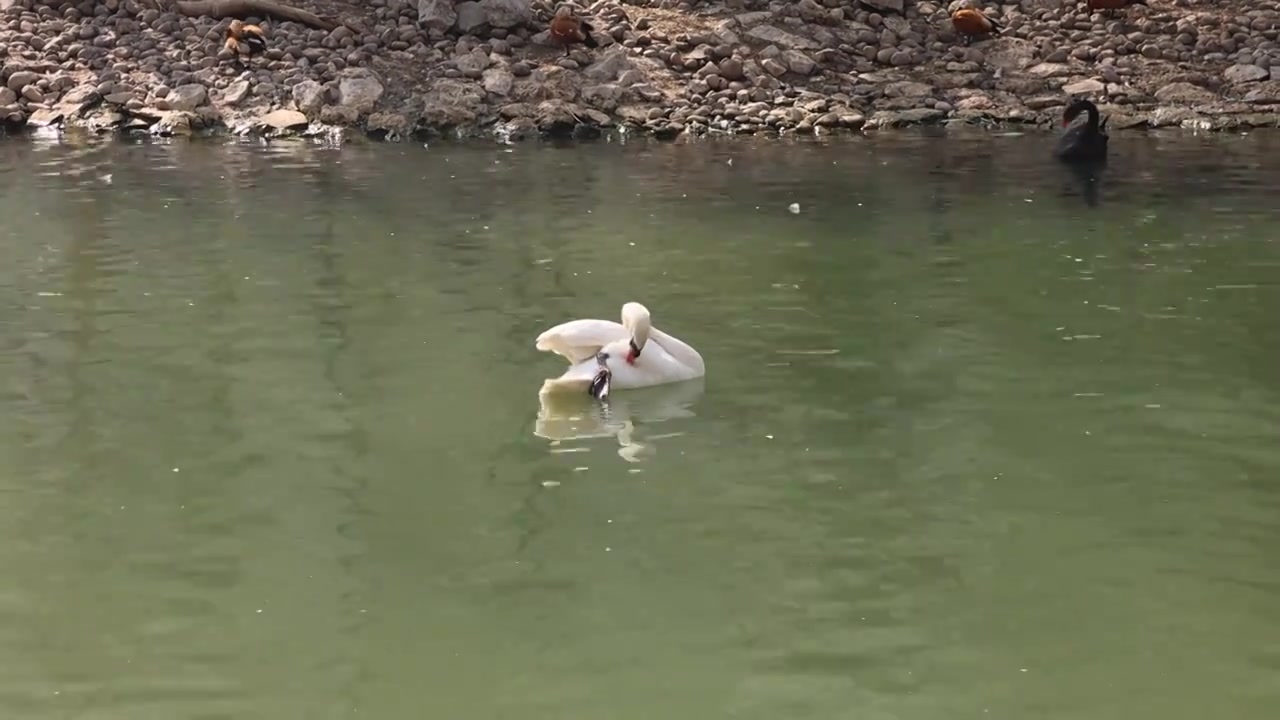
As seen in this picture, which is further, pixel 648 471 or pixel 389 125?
pixel 389 125

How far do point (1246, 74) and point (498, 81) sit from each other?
11.1 metres

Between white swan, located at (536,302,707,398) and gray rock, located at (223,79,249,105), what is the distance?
16432 millimetres

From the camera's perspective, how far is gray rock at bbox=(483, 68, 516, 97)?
26156 mm

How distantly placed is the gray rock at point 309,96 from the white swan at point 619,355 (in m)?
15.8

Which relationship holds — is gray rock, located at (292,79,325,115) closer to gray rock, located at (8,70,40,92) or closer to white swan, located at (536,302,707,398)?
gray rock, located at (8,70,40,92)

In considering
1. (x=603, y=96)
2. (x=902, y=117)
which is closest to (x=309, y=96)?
(x=603, y=96)

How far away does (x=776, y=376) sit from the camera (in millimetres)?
10922

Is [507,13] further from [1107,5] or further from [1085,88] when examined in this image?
[1107,5]

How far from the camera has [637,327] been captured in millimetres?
10508

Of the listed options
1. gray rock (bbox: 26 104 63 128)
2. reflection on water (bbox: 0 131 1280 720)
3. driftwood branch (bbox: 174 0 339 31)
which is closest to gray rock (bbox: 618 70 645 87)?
driftwood branch (bbox: 174 0 339 31)

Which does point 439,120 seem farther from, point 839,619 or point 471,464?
point 839,619

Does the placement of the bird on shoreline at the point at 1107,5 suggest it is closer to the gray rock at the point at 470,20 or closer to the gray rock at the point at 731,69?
the gray rock at the point at 731,69

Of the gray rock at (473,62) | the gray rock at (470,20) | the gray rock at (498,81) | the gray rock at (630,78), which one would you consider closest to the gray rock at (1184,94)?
the gray rock at (630,78)

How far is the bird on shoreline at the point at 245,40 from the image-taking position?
87.7 feet
